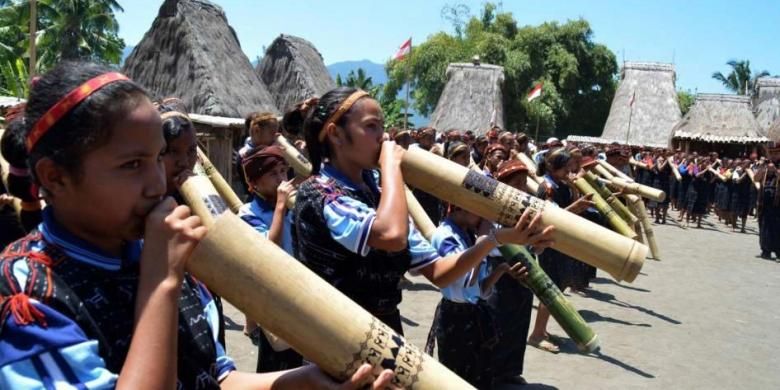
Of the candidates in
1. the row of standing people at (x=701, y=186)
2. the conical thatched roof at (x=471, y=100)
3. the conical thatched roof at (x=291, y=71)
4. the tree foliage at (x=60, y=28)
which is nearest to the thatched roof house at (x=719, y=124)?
the conical thatched roof at (x=471, y=100)

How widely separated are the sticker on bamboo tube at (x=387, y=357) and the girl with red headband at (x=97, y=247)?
1.54 ft

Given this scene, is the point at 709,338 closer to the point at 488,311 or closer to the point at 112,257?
the point at 488,311

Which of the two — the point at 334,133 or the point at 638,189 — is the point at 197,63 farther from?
the point at 334,133

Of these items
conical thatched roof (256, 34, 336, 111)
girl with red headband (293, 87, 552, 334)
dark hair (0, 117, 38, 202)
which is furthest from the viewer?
conical thatched roof (256, 34, 336, 111)

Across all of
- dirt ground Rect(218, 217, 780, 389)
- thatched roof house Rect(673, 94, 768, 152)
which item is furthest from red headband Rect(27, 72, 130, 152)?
thatched roof house Rect(673, 94, 768, 152)

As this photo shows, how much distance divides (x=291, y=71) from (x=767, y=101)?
31086mm

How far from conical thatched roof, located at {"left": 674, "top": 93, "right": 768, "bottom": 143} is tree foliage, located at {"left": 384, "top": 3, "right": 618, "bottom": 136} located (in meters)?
10.5

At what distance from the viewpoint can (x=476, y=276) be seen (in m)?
4.36

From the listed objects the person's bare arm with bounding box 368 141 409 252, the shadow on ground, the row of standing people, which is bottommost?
the shadow on ground

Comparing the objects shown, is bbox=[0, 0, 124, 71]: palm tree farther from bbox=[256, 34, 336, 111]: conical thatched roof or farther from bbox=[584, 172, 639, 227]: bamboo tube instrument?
bbox=[584, 172, 639, 227]: bamboo tube instrument

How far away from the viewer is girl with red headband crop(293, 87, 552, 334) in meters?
2.61

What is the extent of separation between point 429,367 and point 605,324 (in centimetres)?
715

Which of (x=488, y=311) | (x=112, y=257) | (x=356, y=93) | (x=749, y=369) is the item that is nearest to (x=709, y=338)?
(x=749, y=369)

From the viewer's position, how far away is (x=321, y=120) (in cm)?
283
